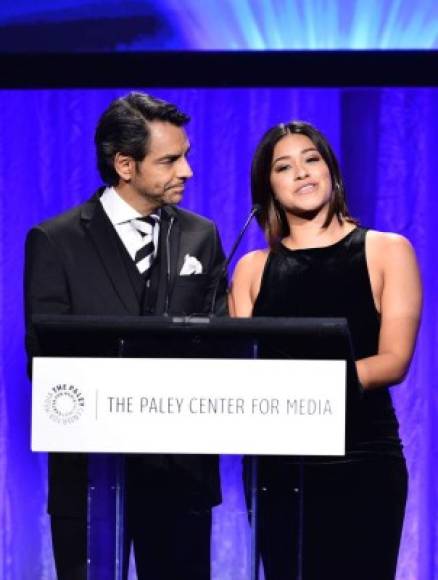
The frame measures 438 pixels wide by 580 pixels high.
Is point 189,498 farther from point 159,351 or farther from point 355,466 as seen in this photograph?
point 355,466

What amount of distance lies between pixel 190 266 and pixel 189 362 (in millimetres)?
792

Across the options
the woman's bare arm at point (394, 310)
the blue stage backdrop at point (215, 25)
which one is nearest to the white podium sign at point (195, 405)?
the woman's bare arm at point (394, 310)

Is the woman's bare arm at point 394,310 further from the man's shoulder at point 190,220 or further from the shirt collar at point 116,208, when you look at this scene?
the shirt collar at point 116,208

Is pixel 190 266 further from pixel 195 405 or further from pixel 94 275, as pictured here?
pixel 195 405

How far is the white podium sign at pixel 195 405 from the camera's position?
6.57 feet

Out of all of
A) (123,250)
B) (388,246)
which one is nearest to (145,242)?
(123,250)

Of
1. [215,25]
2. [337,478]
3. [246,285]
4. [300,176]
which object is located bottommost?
[337,478]

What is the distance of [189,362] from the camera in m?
2.02

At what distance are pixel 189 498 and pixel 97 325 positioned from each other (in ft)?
1.13

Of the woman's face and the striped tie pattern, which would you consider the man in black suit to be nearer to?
the striped tie pattern

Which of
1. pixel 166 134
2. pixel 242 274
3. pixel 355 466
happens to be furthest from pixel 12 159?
pixel 355 466

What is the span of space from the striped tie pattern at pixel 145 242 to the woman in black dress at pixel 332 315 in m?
0.22

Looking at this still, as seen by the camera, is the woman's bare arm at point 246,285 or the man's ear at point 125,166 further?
the man's ear at point 125,166

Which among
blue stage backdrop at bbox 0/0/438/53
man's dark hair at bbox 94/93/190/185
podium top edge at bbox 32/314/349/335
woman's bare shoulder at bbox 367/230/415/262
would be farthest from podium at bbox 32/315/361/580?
blue stage backdrop at bbox 0/0/438/53
